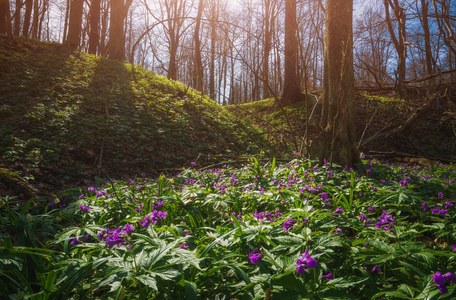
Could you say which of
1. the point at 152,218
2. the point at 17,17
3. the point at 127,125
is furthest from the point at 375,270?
the point at 17,17

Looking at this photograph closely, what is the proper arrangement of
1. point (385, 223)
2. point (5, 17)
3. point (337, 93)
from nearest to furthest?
point (385, 223) < point (337, 93) < point (5, 17)

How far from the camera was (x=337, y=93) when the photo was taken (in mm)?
3822

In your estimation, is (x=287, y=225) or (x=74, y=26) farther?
(x=74, y=26)

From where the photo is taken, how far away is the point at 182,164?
20.0 ft

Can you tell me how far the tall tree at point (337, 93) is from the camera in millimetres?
3723

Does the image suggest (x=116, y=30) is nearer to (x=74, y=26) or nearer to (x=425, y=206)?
(x=74, y=26)

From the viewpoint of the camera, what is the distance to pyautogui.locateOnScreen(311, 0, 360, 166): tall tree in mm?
3723

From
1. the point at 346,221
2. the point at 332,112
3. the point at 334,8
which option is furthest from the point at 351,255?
the point at 334,8

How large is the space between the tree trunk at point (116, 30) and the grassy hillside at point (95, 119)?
1.56 m

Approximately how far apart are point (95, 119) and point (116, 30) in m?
6.95

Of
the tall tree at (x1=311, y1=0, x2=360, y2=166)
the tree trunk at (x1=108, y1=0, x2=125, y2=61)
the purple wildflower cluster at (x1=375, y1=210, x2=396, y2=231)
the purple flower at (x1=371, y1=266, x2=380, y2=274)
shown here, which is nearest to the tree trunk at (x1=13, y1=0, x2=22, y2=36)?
the tree trunk at (x1=108, y1=0, x2=125, y2=61)

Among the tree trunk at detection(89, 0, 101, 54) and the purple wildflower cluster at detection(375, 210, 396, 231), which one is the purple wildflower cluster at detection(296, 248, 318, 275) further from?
the tree trunk at detection(89, 0, 101, 54)

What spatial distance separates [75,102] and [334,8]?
6602 millimetres

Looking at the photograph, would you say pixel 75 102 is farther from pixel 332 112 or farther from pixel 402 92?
pixel 402 92
